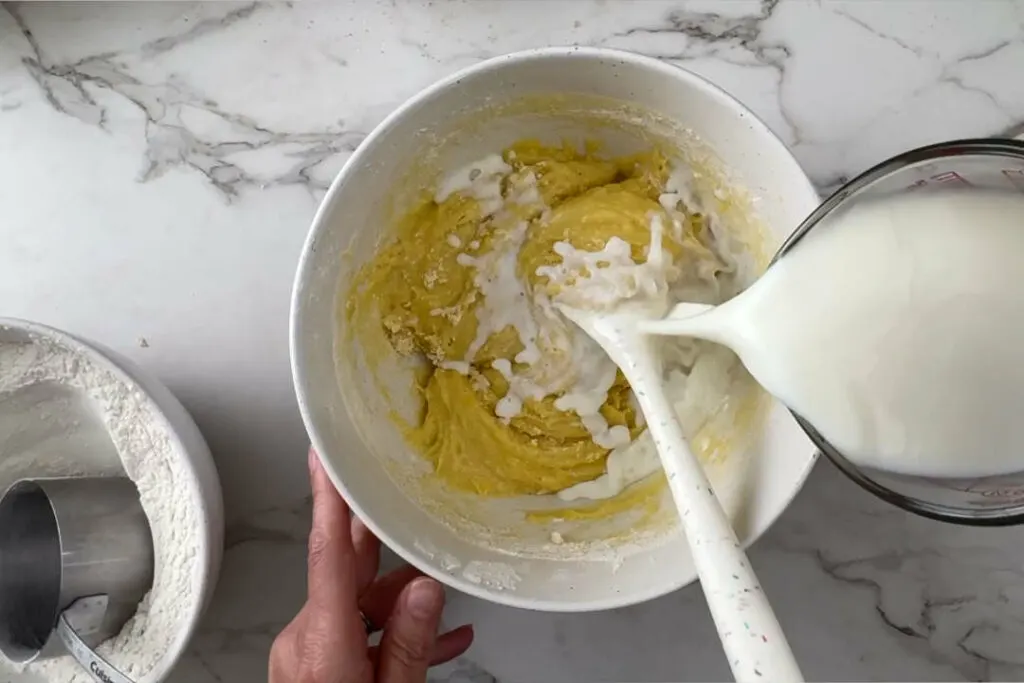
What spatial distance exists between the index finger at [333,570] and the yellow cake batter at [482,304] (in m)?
0.11

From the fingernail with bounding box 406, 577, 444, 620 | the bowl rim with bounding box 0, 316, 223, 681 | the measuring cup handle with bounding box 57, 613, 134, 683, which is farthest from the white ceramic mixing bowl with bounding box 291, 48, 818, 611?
the measuring cup handle with bounding box 57, 613, 134, 683

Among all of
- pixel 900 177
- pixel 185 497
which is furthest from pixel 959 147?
pixel 185 497

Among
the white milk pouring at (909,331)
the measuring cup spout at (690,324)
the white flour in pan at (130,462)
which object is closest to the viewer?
the white milk pouring at (909,331)

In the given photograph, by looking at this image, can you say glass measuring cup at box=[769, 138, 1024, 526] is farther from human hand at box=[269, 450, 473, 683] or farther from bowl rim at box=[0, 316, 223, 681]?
bowl rim at box=[0, 316, 223, 681]

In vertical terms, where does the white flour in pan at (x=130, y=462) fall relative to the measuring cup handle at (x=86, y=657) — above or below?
above

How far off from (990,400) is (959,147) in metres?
0.18

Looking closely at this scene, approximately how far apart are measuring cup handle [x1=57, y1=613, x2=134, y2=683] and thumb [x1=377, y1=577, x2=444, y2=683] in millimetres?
244

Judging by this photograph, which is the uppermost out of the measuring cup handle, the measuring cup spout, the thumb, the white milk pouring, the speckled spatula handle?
the white milk pouring

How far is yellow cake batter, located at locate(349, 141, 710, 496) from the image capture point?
37.9 inches

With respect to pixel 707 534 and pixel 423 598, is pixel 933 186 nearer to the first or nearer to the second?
pixel 707 534

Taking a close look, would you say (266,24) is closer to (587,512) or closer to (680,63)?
(680,63)

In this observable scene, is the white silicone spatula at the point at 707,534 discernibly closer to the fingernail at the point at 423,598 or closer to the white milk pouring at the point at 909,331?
the white milk pouring at the point at 909,331

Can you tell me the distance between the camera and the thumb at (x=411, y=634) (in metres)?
0.87

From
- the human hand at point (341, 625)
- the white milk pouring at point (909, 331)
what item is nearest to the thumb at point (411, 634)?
the human hand at point (341, 625)
